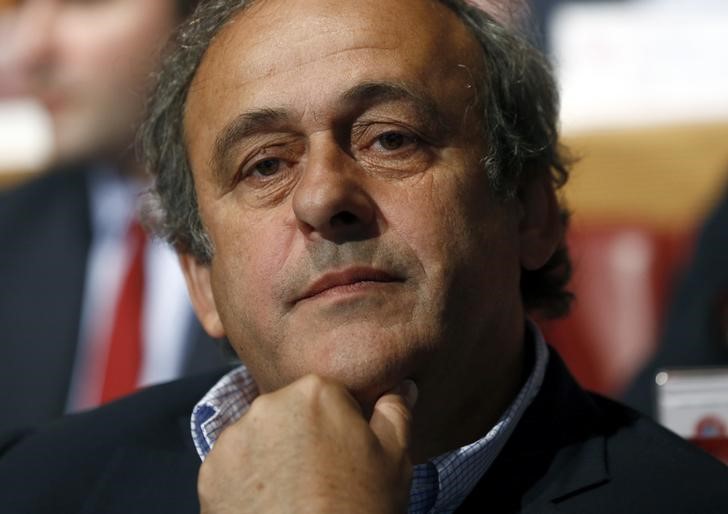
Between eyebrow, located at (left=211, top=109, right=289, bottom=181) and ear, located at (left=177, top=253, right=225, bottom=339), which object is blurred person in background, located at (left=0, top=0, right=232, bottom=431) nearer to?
ear, located at (left=177, top=253, right=225, bottom=339)

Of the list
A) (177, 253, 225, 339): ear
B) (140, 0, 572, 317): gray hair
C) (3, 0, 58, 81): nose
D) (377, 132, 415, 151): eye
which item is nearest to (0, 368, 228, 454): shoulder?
(177, 253, 225, 339): ear

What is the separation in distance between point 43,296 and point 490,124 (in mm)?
2346

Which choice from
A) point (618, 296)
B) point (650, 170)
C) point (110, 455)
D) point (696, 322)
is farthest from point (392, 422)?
point (650, 170)

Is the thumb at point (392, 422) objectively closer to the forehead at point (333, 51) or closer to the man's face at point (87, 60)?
the forehead at point (333, 51)

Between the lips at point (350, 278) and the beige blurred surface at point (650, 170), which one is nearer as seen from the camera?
the lips at point (350, 278)

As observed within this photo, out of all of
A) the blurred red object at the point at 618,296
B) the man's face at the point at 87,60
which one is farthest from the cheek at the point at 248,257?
the man's face at the point at 87,60

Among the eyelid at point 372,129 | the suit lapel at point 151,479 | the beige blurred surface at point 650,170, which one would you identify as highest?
the eyelid at point 372,129

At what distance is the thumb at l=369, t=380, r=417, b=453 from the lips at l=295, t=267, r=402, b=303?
0.19 meters

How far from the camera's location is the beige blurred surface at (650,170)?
4488 millimetres

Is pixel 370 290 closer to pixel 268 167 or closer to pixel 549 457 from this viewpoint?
pixel 268 167

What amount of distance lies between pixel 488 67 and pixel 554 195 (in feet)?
0.99

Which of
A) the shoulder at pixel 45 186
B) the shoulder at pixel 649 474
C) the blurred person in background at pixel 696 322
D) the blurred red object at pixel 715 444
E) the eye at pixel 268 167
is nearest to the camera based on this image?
the shoulder at pixel 649 474

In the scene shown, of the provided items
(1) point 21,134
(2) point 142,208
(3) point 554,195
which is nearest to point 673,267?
(3) point 554,195

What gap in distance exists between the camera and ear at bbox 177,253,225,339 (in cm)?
252
